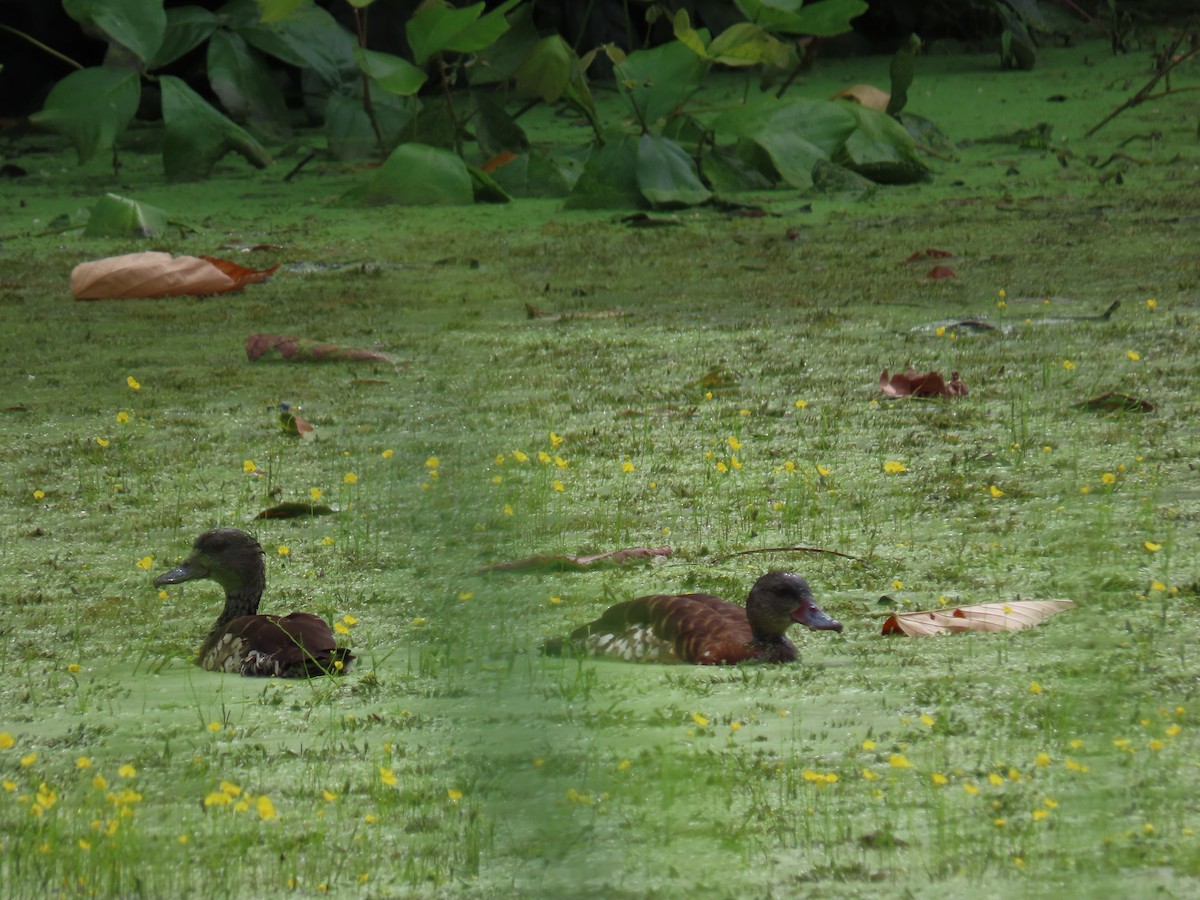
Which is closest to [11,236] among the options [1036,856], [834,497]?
[834,497]

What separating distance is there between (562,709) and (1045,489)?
1184 mm

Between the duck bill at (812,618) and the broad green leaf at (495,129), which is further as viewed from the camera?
the broad green leaf at (495,129)

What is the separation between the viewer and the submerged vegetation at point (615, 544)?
4.59 ft

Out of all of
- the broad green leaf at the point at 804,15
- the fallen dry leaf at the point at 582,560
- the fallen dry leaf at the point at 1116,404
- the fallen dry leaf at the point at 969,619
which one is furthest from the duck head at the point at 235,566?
the broad green leaf at the point at 804,15

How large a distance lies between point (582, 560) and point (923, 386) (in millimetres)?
1127

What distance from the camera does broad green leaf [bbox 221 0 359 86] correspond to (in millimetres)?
6375

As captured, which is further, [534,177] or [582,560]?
[534,177]

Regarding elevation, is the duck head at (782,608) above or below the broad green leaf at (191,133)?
below

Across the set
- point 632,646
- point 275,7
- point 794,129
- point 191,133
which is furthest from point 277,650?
point 191,133

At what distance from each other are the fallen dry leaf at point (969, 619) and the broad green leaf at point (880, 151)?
13.0ft

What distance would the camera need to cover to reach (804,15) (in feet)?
18.9

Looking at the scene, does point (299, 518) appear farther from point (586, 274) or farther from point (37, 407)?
point (586, 274)

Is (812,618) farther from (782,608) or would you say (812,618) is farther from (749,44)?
(749,44)

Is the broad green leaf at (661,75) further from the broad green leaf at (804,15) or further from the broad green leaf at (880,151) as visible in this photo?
the broad green leaf at (880,151)
